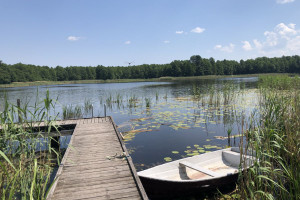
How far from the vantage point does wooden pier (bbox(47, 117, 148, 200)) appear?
340 cm

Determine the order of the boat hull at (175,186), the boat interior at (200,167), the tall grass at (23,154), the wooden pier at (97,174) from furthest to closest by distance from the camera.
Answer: the boat interior at (200,167), the boat hull at (175,186), the wooden pier at (97,174), the tall grass at (23,154)

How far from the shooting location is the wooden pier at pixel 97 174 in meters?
3.40

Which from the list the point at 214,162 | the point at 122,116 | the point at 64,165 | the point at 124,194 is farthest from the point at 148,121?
the point at 124,194

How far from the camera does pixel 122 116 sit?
13711mm

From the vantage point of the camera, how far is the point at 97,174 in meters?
4.16

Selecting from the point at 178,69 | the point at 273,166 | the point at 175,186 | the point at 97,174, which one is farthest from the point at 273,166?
the point at 178,69

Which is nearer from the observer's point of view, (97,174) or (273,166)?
(273,166)

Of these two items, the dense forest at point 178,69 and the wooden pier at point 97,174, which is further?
the dense forest at point 178,69

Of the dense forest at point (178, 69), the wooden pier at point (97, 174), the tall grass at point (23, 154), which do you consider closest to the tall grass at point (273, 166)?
the wooden pier at point (97, 174)

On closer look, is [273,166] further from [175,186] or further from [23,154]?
[23,154]

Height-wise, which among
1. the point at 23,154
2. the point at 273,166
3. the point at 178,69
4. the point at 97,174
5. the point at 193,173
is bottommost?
the point at 193,173

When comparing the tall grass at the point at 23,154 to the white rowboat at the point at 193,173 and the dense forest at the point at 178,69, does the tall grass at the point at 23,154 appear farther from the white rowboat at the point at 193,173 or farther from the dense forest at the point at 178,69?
the dense forest at the point at 178,69

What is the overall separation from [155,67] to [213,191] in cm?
9226

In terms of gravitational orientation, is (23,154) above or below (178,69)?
below
